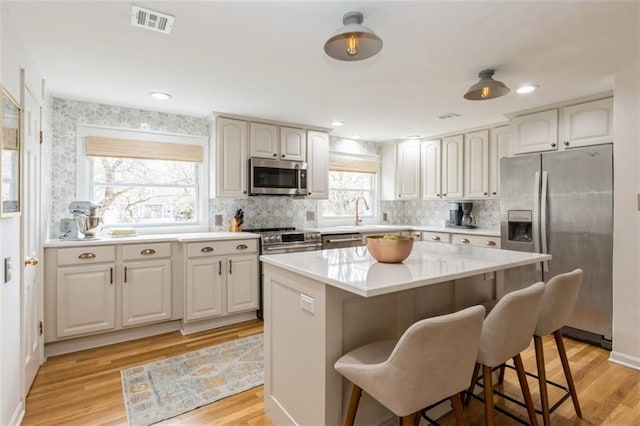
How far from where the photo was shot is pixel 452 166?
Answer: 15.4 ft

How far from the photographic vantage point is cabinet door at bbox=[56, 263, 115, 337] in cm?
290

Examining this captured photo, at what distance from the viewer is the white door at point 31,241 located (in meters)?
2.12

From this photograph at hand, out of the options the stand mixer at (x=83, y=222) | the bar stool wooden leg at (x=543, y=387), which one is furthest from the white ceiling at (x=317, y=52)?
the bar stool wooden leg at (x=543, y=387)

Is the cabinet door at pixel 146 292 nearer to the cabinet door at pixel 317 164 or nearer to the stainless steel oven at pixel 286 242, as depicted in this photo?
the stainless steel oven at pixel 286 242

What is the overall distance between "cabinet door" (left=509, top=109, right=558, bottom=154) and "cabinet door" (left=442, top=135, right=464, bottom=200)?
2.84 ft

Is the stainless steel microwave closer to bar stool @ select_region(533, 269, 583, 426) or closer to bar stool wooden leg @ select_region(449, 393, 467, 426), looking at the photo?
bar stool @ select_region(533, 269, 583, 426)

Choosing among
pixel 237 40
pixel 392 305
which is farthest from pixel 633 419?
pixel 237 40

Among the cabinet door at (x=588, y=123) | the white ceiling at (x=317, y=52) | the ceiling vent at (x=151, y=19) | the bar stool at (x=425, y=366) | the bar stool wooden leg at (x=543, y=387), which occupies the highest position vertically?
the white ceiling at (x=317, y=52)

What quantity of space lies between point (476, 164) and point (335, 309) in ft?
11.7

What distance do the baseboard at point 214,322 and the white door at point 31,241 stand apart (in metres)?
1.14

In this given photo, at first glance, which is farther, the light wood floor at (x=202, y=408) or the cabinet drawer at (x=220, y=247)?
the cabinet drawer at (x=220, y=247)

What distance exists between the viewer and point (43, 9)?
1.81 metres

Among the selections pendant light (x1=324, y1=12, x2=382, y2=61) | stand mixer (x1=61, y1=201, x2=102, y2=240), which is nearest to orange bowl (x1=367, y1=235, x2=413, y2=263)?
pendant light (x1=324, y1=12, x2=382, y2=61)

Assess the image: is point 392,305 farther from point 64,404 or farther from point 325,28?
point 64,404
